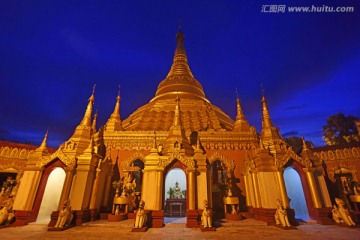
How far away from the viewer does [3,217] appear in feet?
33.9

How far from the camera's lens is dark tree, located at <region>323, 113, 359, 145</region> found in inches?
1178

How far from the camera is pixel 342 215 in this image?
412 inches

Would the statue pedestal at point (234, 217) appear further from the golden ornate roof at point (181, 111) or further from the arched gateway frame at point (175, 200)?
the golden ornate roof at point (181, 111)

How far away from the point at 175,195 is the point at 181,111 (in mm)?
8858

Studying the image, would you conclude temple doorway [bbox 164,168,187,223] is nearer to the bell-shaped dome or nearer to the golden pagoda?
the golden pagoda

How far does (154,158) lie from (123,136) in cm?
670

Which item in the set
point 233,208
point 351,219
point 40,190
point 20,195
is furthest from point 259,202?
point 20,195

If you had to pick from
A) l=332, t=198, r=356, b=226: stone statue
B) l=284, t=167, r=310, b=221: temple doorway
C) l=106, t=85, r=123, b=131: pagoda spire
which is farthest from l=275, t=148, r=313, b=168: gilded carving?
l=106, t=85, r=123, b=131: pagoda spire

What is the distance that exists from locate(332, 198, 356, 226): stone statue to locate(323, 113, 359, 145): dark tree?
23.9 m

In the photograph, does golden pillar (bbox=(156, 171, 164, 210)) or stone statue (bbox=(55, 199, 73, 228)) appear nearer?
stone statue (bbox=(55, 199, 73, 228))

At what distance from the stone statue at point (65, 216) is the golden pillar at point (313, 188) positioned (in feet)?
45.9

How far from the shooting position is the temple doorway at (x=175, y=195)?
1645 centimetres

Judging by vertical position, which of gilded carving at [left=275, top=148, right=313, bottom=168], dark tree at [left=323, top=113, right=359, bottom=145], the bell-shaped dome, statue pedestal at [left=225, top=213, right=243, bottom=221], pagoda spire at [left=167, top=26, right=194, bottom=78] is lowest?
statue pedestal at [left=225, top=213, right=243, bottom=221]

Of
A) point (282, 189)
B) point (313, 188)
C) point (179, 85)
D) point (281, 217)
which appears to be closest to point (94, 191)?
point (281, 217)
